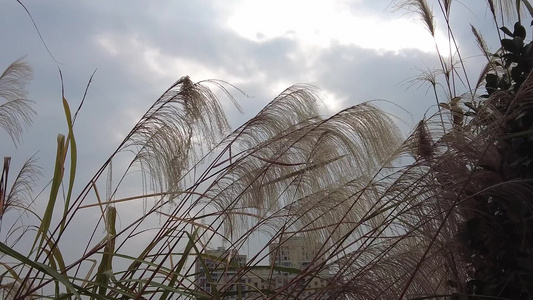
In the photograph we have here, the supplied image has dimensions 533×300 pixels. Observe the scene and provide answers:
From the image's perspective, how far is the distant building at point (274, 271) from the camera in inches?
76.9

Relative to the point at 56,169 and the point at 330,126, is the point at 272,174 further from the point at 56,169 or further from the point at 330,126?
the point at 56,169

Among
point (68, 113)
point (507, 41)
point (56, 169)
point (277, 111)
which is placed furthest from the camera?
point (507, 41)

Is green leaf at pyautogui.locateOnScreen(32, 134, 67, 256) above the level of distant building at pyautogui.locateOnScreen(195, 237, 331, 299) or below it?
above

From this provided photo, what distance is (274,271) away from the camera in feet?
7.18

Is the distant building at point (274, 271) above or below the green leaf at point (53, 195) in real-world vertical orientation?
below

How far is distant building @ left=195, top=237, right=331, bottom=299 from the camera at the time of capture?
195 centimetres

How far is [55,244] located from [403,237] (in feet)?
4.02

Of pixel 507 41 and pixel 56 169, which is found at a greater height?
pixel 507 41

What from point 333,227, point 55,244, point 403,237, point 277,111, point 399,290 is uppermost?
point 277,111

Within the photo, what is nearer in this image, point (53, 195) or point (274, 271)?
point (53, 195)

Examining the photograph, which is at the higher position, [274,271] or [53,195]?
[53,195]

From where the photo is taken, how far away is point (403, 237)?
1.85m

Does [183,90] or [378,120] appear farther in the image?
[183,90]

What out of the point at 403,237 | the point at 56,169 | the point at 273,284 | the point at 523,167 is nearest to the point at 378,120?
the point at 403,237
